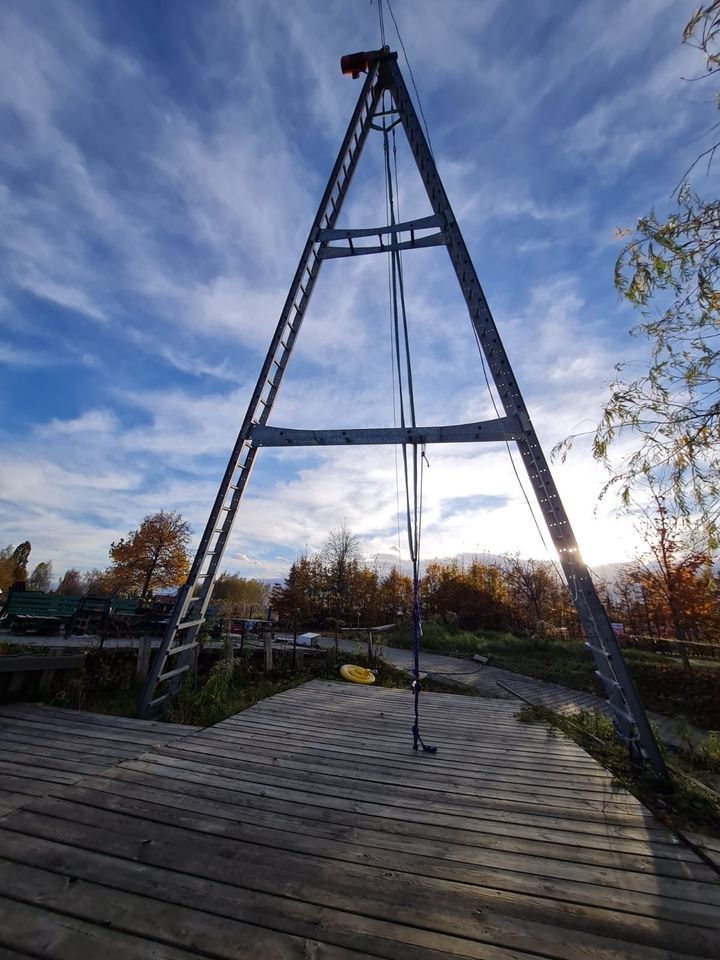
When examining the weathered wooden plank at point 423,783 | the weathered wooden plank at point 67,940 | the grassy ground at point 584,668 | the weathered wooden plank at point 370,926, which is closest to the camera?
the weathered wooden plank at point 67,940

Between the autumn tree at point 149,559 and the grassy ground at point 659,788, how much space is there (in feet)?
91.8

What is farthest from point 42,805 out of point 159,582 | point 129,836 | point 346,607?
point 159,582

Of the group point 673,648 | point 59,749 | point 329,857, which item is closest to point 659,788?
point 329,857

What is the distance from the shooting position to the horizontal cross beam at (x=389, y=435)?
5.91m

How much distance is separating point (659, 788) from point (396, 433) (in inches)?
201

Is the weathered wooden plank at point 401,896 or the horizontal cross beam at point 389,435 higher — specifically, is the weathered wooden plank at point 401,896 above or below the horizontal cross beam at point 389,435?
below

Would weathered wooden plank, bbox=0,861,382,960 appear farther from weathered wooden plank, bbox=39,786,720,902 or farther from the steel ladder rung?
the steel ladder rung

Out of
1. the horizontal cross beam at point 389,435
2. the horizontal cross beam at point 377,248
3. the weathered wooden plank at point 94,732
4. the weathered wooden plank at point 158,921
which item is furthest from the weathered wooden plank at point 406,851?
the horizontal cross beam at point 377,248

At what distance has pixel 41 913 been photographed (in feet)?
6.86

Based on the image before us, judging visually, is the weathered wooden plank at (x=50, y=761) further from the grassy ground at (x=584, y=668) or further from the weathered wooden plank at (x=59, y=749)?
the grassy ground at (x=584, y=668)

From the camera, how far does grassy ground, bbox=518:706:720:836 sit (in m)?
3.39

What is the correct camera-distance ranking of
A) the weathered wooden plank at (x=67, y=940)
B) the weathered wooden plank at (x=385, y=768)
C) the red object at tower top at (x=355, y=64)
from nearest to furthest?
the weathered wooden plank at (x=67, y=940), the weathered wooden plank at (x=385, y=768), the red object at tower top at (x=355, y=64)

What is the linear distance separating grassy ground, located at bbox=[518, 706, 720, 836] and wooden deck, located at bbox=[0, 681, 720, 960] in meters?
0.23

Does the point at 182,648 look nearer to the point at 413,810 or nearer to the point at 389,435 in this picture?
the point at 413,810
